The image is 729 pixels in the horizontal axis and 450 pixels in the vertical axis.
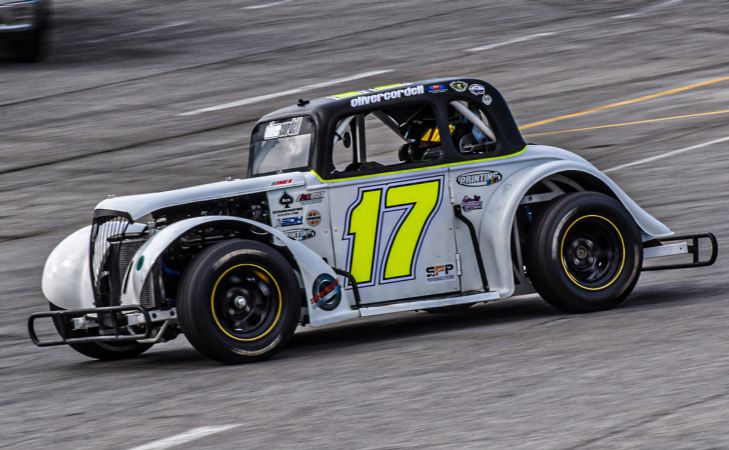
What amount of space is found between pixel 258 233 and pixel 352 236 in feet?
2.13

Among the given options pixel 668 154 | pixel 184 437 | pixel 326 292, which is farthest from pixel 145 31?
pixel 184 437

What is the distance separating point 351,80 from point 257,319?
15.3m

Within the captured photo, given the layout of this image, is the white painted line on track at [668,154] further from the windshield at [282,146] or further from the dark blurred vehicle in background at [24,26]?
the dark blurred vehicle in background at [24,26]

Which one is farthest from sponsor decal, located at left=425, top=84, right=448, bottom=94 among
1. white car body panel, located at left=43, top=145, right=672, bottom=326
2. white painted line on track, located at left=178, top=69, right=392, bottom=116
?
white painted line on track, located at left=178, top=69, right=392, bottom=116

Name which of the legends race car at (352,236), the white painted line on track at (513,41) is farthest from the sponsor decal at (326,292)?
the white painted line on track at (513,41)

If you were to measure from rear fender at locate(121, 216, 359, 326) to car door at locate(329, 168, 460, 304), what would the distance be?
0.22m

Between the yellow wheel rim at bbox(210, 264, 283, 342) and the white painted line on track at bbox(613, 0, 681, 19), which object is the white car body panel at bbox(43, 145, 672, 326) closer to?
the yellow wheel rim at bbox(210, 264, 283, 342)

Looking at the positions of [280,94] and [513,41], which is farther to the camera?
[513,41]

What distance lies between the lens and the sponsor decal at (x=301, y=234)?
353 inches

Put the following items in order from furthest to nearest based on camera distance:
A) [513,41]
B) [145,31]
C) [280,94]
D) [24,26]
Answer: [145,31] → [513,41] → [24,26] → [280,94]

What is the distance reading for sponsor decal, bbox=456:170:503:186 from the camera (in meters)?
9.39

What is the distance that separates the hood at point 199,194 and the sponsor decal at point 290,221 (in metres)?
0.21

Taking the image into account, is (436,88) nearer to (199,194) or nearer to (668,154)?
(199,194)

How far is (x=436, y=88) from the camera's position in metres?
9.55
